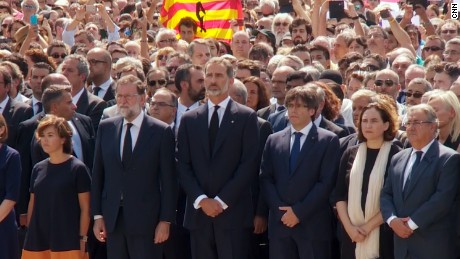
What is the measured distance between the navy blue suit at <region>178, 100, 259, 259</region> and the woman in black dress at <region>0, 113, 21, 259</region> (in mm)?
1644

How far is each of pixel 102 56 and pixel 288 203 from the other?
4111mm

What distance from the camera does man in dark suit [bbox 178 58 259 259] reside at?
1070 cm

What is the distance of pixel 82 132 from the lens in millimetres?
11711

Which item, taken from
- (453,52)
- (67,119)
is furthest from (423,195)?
(453,52)

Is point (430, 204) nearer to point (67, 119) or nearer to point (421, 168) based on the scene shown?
point (421, 168)

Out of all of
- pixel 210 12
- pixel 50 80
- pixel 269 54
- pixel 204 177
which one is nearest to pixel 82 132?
pixel 50 80

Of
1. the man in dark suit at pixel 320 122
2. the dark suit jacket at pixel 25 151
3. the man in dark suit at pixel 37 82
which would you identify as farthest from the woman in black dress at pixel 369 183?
the man in dark suit at pixel 37 82

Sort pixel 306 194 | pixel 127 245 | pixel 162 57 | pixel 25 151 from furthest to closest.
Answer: pixel 162 57 → pixel 25 151 → pixel 127 245 → pixel 306 194

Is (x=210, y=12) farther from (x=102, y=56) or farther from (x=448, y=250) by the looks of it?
(x=448, y=250)

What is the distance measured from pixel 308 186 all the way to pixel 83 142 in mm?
2522

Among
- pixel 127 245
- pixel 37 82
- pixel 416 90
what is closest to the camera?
pixel 127 245

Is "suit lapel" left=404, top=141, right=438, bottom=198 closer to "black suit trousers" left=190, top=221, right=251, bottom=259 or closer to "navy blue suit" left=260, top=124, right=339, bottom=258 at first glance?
"navy blue suit" left=260, top=124, right=339, bottom=258

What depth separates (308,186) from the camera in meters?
10.5

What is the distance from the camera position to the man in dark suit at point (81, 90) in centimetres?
1244
